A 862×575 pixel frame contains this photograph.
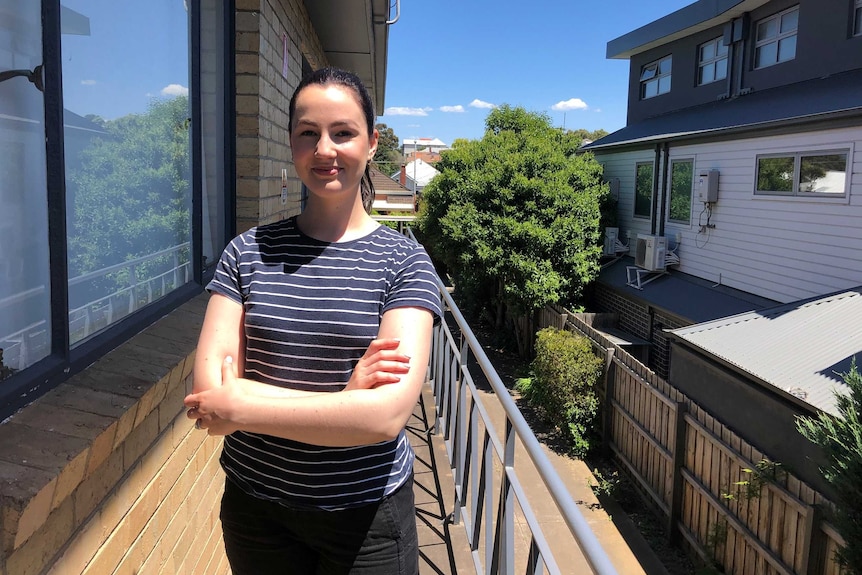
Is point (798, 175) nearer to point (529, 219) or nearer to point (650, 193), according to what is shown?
point (650, 193)

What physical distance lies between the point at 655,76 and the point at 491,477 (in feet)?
61.2

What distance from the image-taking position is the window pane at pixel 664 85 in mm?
17609

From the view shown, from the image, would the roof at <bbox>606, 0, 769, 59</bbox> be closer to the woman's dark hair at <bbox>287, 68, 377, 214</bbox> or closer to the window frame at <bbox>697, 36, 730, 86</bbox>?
the window frame at <bbox>697, 36, 730, 86</bbox>

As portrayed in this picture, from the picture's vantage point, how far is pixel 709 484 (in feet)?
28.2

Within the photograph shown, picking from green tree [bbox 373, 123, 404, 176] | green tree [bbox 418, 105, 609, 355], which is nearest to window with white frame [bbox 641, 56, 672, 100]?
green tree [bbox 418, 105, 609, 355]

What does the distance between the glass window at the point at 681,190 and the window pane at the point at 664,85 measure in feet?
14.1

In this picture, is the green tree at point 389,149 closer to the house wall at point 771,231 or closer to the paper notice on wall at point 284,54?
the house wall at point 771,231

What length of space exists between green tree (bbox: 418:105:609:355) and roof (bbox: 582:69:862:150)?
187cm

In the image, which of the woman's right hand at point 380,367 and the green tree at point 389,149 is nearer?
the woman's right hand at point 380,367

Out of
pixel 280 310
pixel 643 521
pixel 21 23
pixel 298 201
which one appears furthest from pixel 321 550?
pixel 643 521

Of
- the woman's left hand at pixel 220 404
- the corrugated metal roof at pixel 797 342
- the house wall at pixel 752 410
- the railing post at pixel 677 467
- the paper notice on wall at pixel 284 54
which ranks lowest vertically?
the railing post at pixel 677 467

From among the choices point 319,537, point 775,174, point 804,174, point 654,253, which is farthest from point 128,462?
point 654,253

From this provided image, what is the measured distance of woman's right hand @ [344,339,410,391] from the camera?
1148 millimetres

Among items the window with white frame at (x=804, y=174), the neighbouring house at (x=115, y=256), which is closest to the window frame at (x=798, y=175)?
the window with white frame at (x=804, y=174)
